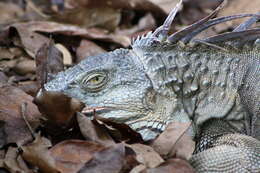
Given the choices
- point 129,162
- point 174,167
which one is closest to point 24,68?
point 129,162

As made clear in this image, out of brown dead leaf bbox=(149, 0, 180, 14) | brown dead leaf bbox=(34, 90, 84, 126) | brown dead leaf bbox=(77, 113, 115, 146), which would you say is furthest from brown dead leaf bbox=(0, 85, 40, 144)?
brown dead leaf bbox=(149, 0, 180, 14)

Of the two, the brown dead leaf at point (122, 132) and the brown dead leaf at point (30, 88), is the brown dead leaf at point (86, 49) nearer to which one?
the brown dead leaf at point (30, 88)

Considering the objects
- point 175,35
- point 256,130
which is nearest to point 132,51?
point 175,35

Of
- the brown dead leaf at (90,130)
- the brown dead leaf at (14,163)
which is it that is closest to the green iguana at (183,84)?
the brown dead leaf at (90,130)

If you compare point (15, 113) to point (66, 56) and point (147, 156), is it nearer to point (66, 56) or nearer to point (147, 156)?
point (147, 156)

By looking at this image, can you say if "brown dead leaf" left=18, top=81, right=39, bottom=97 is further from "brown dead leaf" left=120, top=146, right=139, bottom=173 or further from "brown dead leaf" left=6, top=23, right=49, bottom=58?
"brown dead leaf" left=120, top=146, right=139, bottom=173

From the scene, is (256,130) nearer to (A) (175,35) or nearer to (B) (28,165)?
(A) (175,35)
